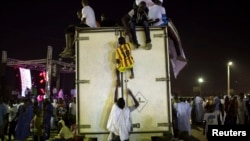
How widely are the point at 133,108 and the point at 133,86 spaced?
50cm

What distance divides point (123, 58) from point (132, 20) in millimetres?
1084

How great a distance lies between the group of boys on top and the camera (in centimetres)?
913

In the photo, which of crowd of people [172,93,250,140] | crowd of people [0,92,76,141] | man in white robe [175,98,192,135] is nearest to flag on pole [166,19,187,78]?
crowd of people [172,93,250,140]

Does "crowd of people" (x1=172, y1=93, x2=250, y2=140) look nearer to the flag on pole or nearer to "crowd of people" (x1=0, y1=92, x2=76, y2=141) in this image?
the flag on pole

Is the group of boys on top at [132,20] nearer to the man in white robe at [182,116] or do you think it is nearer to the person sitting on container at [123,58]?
the person sitting on container at [123,58]

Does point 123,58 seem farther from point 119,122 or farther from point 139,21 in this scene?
point 119,122

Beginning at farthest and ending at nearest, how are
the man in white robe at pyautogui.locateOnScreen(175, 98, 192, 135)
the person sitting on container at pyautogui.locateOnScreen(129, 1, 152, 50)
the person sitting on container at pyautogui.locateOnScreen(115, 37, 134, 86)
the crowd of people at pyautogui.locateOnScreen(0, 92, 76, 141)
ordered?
the man in white robe at pyautogui.locateOnScreen(175, 98, 192, 135), the crowd of people at pyautogui.locateOnScreen(0, 92, 76, 141), the person sitting on container at pyautogui.locateOnScreen(129, 1, 152, 50), the person sitting on container at pyautogui.locateOnScreen(115, 37, 134, 86)

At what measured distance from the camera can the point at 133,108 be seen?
9.06m

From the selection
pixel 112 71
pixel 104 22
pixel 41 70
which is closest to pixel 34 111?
pixel 104 22

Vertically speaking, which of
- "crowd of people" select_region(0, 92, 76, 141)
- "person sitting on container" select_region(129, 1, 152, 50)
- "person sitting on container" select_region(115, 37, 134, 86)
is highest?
"person sitting on container" select_region(129, 1, 152, 50)

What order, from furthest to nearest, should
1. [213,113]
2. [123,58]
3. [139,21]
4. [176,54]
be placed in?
[213,113], [176,54], [139,21], [123,58]

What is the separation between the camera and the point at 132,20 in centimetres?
941

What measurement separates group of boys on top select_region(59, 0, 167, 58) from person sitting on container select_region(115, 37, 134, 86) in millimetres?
229

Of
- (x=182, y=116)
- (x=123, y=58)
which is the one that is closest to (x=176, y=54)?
(x=123, y=58)
